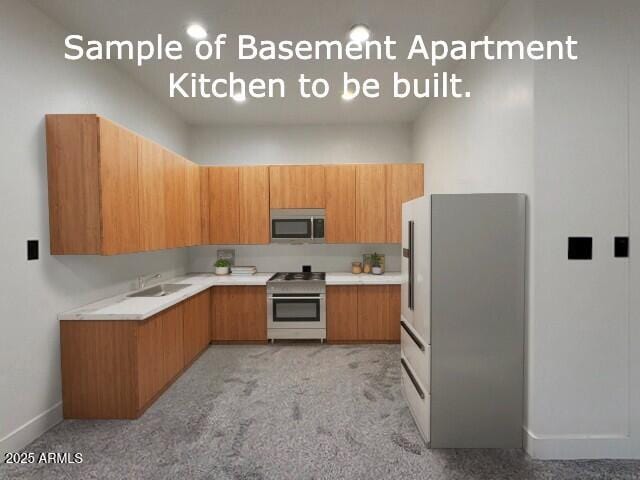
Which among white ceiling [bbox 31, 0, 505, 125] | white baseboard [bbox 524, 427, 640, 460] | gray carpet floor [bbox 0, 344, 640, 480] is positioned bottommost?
gray carpet floor [bbox 0, 344, 640, 480]

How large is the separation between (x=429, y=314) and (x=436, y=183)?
2.17 meters

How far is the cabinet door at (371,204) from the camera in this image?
452 cm

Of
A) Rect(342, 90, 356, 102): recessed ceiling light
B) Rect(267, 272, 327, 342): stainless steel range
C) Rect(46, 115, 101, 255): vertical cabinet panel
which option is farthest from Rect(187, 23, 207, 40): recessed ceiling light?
Rect(267, 272, 327, 342): stainless steel range

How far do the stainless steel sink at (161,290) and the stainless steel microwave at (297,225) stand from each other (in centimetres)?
130

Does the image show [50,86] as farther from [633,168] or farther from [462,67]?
[633,168]

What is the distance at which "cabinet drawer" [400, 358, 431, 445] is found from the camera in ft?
7.36

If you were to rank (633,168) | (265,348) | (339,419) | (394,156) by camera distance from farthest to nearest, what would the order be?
(394,156)
(265,348)
(339,419)
(633,168)

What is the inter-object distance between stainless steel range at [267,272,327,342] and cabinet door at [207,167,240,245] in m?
0.93

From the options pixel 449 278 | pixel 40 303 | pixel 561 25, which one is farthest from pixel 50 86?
pixel 561 25

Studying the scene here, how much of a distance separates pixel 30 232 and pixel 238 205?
243 centimetres

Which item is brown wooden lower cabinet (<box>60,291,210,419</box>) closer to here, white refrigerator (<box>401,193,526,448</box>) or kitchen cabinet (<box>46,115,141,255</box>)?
kitchen cabinet (<box>46,115,141,255</box>)

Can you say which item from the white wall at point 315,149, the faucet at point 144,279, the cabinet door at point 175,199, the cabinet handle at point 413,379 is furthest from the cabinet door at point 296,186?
the cabinet handle at point 413,379

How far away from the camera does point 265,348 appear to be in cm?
416

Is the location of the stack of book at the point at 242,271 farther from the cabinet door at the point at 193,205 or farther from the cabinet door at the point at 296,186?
the cabinet door at the point at 296,186
